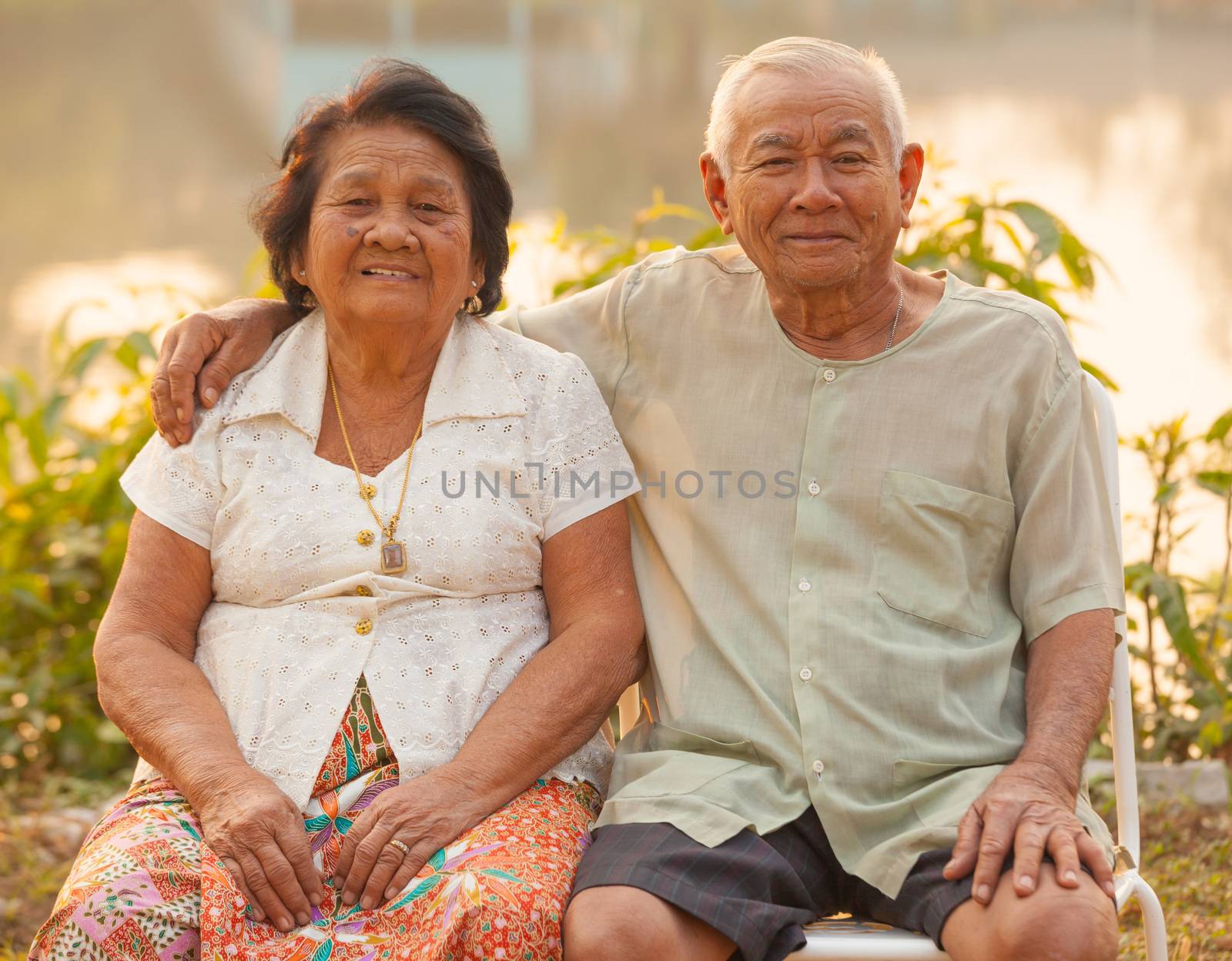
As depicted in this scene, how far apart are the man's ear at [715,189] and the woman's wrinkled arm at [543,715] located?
551 millimetres

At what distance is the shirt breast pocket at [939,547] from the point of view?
226 cm

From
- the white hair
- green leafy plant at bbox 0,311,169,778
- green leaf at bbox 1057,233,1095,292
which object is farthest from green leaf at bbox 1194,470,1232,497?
green leafy plant at bbox 0,311,169,778

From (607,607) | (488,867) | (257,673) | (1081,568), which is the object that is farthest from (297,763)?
(1081,568)

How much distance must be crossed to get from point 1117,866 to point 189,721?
147 cm

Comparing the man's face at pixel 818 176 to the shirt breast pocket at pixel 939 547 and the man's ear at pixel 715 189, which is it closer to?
the man's ear at pixel 715 189

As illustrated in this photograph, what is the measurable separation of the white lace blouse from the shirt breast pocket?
454 millimetres

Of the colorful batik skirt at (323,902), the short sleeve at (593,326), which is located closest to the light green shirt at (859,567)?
the short sleeve at (593,326)

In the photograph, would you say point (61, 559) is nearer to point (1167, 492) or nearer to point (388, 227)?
point (388, 227)

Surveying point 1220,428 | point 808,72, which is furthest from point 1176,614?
point 808,72

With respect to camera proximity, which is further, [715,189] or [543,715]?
[715,189]

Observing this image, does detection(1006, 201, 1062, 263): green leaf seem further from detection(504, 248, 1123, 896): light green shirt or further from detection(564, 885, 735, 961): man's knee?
detection(564, 885, 735, 961): man's knee

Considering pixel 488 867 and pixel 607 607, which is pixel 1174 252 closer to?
pixel 607 607

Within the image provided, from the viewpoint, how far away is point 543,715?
2.21 m
